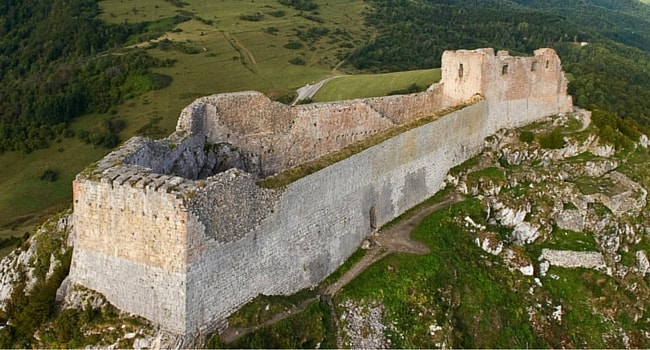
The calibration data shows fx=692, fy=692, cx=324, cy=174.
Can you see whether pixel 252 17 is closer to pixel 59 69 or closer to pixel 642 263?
pixel 59 69

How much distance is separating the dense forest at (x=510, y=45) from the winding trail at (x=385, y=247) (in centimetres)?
3724

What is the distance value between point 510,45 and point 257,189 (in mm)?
124695

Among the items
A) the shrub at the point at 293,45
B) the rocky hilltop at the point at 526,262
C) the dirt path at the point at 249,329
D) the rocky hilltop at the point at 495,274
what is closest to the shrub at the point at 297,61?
the shrub at the point at 293,45

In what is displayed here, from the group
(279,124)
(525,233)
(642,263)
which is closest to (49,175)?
(279,124)

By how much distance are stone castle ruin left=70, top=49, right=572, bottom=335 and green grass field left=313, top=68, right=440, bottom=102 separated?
36.1 meters

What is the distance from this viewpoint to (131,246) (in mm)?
16703

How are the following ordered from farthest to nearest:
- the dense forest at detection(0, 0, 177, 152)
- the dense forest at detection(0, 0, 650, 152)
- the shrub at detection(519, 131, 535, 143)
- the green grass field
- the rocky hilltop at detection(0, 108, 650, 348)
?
the dense forest at detection(0, 0, 177, 152) < the green grass field < the dense forest at detection(0, 0, 650, 152) < the shrub at detection(519, 131, 535, 143) < the rocky hilltop at detection(0, 108, 650, 348)

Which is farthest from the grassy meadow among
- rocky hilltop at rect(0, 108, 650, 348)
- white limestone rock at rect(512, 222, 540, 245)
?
white limestone rock at rect(512, 222, 540, 245)

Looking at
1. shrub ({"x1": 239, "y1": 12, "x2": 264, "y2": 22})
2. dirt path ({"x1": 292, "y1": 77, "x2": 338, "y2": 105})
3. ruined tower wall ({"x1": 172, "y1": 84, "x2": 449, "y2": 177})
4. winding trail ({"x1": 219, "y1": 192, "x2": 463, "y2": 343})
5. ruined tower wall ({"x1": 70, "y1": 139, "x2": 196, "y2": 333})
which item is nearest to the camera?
ruined tower wall ({"x1": 70, "y1": 139, "x2": 196, "y2": 333})

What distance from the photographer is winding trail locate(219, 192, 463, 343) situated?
1923 centimetres

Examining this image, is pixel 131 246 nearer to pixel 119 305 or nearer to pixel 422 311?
pixel 119 305

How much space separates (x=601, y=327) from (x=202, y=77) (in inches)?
2553

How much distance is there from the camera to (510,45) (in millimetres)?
134375

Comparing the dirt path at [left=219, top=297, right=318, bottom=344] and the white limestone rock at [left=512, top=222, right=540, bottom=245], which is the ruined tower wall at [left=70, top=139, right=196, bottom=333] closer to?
the dirt path at [left=219, top=297, right=318, bottom=344]
